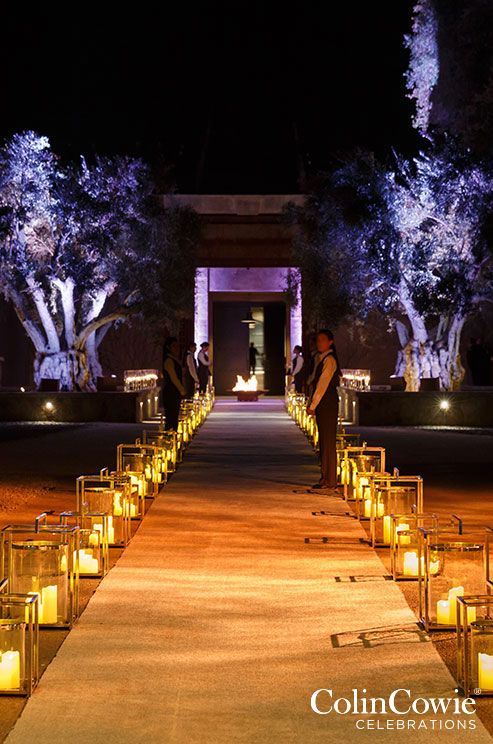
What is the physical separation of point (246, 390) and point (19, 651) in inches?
1124

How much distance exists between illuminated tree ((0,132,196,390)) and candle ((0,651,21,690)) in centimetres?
2202

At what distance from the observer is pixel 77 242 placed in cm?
2714

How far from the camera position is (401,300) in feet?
86.9

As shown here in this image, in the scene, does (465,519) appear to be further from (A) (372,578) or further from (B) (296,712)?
(B) (296,712)

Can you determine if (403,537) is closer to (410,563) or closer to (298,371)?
(410,563)

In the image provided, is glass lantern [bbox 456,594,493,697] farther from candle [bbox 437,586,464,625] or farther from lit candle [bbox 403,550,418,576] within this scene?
lit candle [bbox 403,550,418,576]

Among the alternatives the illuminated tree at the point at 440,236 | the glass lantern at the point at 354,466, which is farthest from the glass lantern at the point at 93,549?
the illuminated tree at the point at 440,236

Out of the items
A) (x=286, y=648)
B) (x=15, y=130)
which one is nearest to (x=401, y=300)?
(x=15, y=130)

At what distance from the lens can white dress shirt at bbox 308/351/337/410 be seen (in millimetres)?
A: 11820

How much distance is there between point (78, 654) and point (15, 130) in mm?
24232

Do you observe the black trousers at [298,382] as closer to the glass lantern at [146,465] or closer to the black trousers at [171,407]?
the black trousers at [171,407]

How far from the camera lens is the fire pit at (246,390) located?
33188mm

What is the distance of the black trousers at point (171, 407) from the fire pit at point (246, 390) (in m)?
16.5

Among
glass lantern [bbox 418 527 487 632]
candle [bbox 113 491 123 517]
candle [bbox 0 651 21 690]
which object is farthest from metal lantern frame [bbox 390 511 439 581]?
candle [bbox 0 651 21 690]
